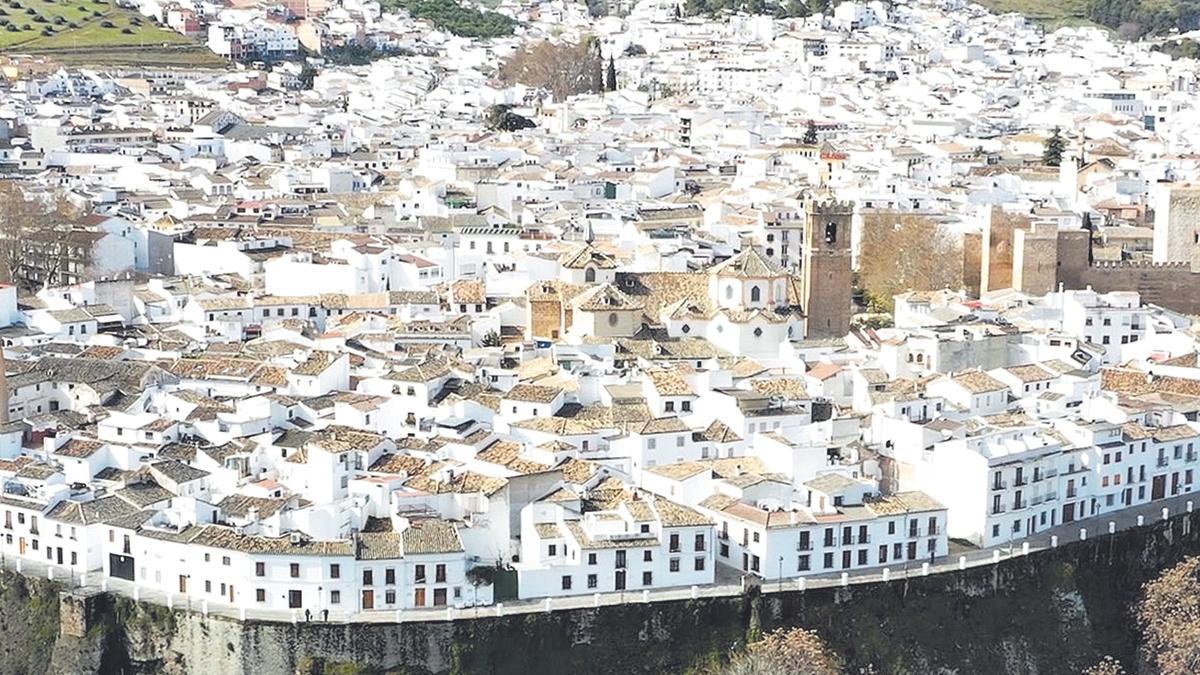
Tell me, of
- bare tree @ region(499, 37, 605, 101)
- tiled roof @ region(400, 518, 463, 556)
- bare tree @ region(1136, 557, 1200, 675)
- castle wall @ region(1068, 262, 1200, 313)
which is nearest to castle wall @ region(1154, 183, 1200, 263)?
castle wall @ region(1068, 262, 1200, 313)

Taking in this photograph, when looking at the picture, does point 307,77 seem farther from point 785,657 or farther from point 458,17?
point 785,657

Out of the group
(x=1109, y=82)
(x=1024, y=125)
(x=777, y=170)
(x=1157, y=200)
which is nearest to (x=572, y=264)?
(x=1157, y=200)

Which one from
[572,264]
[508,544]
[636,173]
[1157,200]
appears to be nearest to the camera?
[508,544]

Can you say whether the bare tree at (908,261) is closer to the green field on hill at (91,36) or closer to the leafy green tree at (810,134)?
the leafy green tree at (810,134)

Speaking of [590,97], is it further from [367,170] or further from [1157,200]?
[1157,200]

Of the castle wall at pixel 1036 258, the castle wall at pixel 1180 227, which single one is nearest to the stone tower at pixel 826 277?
the castle wall at pixel 1036 258

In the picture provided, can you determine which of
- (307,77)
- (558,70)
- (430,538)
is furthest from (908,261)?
(307,77)

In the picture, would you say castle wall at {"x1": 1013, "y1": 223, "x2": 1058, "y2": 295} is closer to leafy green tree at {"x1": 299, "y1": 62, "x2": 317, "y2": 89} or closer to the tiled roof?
the tiled roof
